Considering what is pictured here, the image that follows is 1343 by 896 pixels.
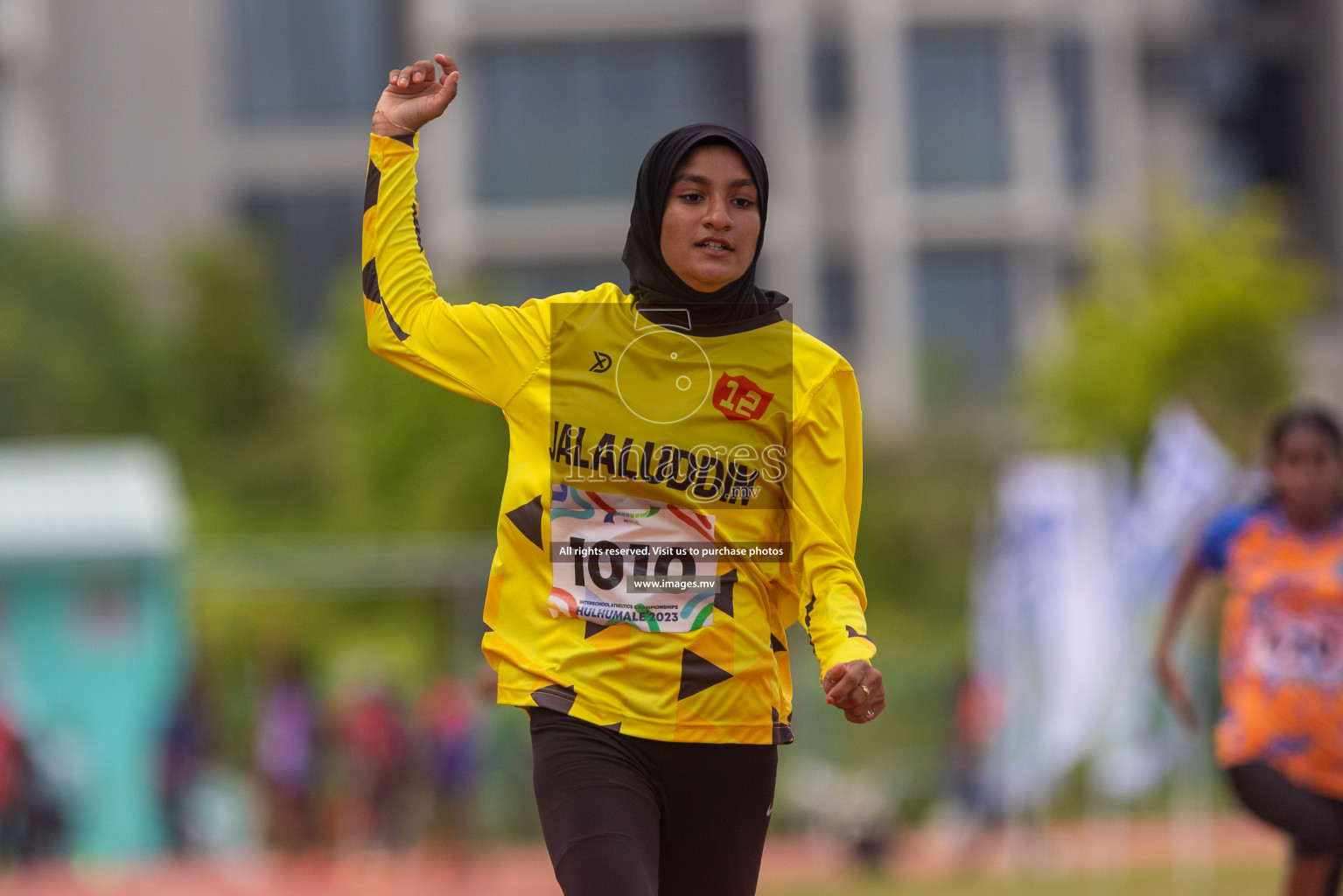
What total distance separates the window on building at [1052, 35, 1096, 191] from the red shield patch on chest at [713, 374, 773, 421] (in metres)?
31.5

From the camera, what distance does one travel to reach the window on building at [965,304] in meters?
33.7

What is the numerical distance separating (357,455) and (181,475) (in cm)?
469

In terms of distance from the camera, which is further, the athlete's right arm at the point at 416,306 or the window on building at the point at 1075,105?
the window on building at the point at 1075,105

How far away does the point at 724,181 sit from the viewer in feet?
13.1

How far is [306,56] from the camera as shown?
40.3 metres

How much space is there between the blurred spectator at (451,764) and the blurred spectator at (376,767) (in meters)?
0.31

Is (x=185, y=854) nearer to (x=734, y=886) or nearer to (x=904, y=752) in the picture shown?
(x=904, y=752)

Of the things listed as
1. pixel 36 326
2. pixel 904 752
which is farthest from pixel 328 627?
pixel 36 326

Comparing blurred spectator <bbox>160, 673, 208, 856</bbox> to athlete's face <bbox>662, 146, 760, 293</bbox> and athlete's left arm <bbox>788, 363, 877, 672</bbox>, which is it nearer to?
athlete's left arm <bbox>788, 363, 877, 672</bbox>

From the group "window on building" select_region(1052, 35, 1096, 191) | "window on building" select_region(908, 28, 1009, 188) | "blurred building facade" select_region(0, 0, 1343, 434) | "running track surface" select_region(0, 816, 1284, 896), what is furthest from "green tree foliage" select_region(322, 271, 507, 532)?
"window on building" select_region(1052, 35, 1096, 191)

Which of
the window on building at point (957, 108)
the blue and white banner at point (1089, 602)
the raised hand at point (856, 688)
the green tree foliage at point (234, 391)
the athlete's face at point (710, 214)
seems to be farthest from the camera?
the window on building at point (957, 108)

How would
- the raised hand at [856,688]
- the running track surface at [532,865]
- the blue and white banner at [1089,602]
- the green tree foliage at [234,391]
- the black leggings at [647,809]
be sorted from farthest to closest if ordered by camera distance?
the green tree foliage at [234,391]
the running track surface at [532,865]
the blue and white banner at [1089,602]
the black leggings at [647,809]
the raised hand at [856,688]

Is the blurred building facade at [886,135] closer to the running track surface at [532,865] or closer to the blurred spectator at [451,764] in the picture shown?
the running track surface at [532,865]

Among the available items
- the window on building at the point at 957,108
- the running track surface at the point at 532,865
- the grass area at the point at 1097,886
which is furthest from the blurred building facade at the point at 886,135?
the grass area at the point at 1097,886
